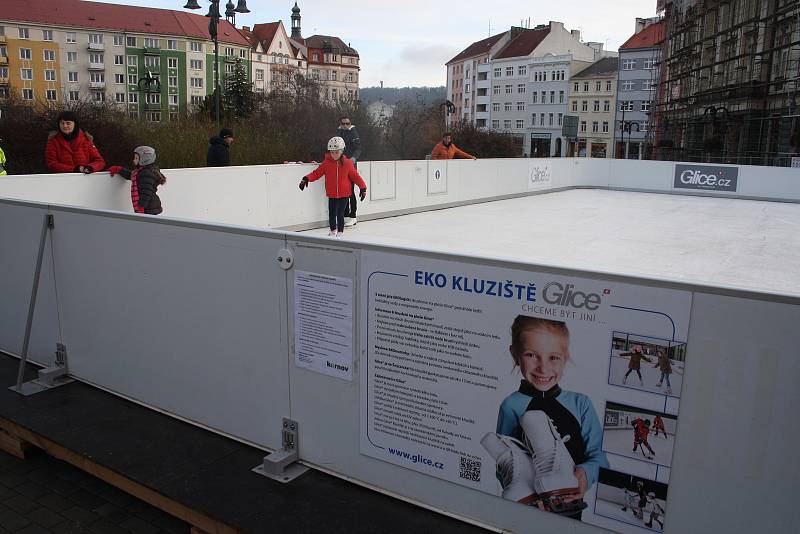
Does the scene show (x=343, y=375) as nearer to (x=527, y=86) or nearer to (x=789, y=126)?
(x=789, y=126)

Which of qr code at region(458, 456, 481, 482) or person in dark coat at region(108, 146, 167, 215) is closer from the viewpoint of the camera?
qr code at region(458, 456, 481, 482)

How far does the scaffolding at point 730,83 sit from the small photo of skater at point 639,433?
3189cm

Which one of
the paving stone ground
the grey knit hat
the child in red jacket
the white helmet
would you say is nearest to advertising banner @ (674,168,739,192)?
the child in red jacket

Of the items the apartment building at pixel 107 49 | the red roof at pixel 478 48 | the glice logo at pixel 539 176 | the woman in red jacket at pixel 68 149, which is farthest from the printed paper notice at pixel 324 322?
the red roof at pixel 478 48

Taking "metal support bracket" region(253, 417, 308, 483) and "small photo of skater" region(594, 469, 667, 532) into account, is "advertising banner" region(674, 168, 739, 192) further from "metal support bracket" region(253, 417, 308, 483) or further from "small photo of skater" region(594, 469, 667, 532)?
"small photo of skater" region(594, 469, 667, 532)

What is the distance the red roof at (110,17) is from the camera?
8850 centimetres

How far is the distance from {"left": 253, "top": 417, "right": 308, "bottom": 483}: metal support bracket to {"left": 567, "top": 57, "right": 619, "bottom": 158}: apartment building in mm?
91221

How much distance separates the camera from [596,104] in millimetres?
93812

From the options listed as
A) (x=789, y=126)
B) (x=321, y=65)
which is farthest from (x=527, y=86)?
(x=789, y=126)

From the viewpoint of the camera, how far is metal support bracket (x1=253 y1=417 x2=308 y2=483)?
3627 mm

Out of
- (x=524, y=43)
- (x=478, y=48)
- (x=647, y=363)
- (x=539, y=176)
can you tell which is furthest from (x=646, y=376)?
(x=478, y=48)

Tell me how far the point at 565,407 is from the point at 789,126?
108 ft

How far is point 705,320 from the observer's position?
98.7 inches

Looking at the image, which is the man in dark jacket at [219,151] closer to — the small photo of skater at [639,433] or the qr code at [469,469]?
the qr code at [469,469]
